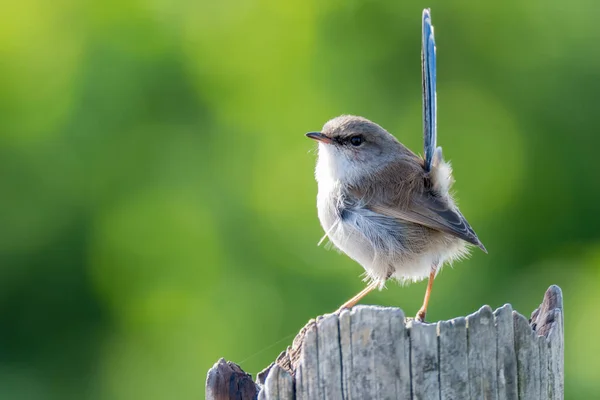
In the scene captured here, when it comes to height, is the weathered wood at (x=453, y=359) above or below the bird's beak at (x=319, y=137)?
below

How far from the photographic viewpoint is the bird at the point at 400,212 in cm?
516

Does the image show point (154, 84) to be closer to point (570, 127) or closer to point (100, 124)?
point (100, 124)

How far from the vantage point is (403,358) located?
2.93 meters

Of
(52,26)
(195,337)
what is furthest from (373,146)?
(52,26)

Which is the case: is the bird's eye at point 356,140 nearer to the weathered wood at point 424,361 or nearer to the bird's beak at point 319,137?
the bird's beak at point 319,137

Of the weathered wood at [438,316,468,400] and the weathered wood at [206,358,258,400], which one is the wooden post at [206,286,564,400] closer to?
the weathered wood at [438,316,468,400]

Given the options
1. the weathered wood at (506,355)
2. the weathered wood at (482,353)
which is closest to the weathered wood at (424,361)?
the weathered wood at (482,353)

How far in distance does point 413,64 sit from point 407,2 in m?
0.57

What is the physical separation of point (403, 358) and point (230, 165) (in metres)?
4.56

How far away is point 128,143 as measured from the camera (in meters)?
7.66

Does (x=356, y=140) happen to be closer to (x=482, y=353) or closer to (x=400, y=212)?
(x=400, y=212)

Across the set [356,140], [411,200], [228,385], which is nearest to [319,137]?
[356,140]

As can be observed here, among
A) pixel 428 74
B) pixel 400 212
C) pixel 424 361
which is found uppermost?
pixel 428 74

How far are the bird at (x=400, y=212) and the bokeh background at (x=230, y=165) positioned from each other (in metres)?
1.40
